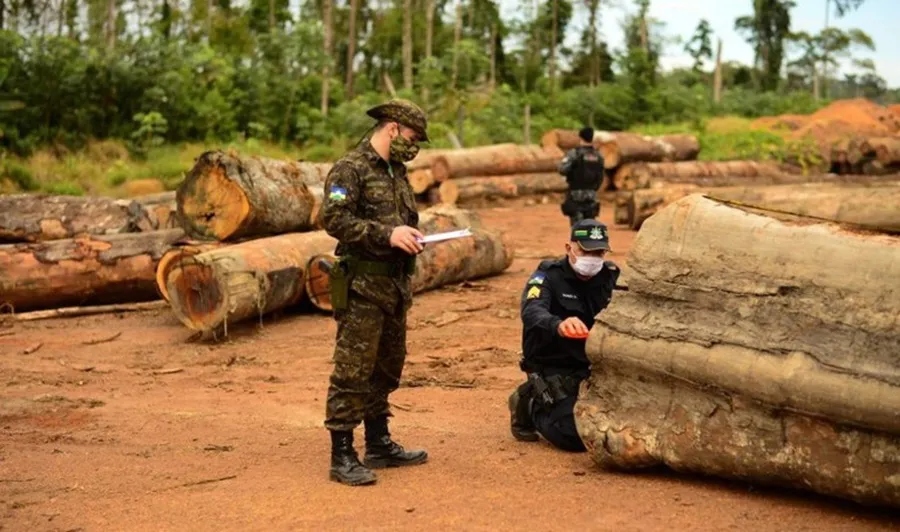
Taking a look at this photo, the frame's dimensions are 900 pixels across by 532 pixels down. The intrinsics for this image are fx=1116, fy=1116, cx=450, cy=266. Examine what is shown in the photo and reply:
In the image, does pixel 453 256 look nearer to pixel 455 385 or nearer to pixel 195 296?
pixel 195 296

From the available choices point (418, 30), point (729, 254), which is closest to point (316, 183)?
point (729, 254)

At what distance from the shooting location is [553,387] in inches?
245

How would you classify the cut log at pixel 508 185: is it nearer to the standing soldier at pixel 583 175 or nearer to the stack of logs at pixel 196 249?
the standing soldier at pixel 583 175

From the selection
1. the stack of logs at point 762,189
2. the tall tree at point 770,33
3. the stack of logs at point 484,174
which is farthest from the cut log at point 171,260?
the tall tree at point 770,33

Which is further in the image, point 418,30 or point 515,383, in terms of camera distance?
point 418,30

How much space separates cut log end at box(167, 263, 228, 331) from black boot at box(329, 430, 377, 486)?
476 cm

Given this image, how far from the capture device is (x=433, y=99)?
32625 millimetres

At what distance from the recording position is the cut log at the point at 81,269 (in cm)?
1112

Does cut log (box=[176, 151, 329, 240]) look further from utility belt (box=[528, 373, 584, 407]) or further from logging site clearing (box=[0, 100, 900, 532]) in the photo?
utility belt (box=[528, 373, 584, 407])

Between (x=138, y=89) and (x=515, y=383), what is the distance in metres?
19.2

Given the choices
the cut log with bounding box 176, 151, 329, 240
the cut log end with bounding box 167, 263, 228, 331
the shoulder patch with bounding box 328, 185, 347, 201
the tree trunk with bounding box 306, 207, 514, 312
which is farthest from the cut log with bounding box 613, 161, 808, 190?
the shoulder patch with bounding box 328, 185, 347, 201

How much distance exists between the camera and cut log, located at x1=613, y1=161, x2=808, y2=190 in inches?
915

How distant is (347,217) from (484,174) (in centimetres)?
1740

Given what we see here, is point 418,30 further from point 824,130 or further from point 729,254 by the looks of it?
point 729,254
